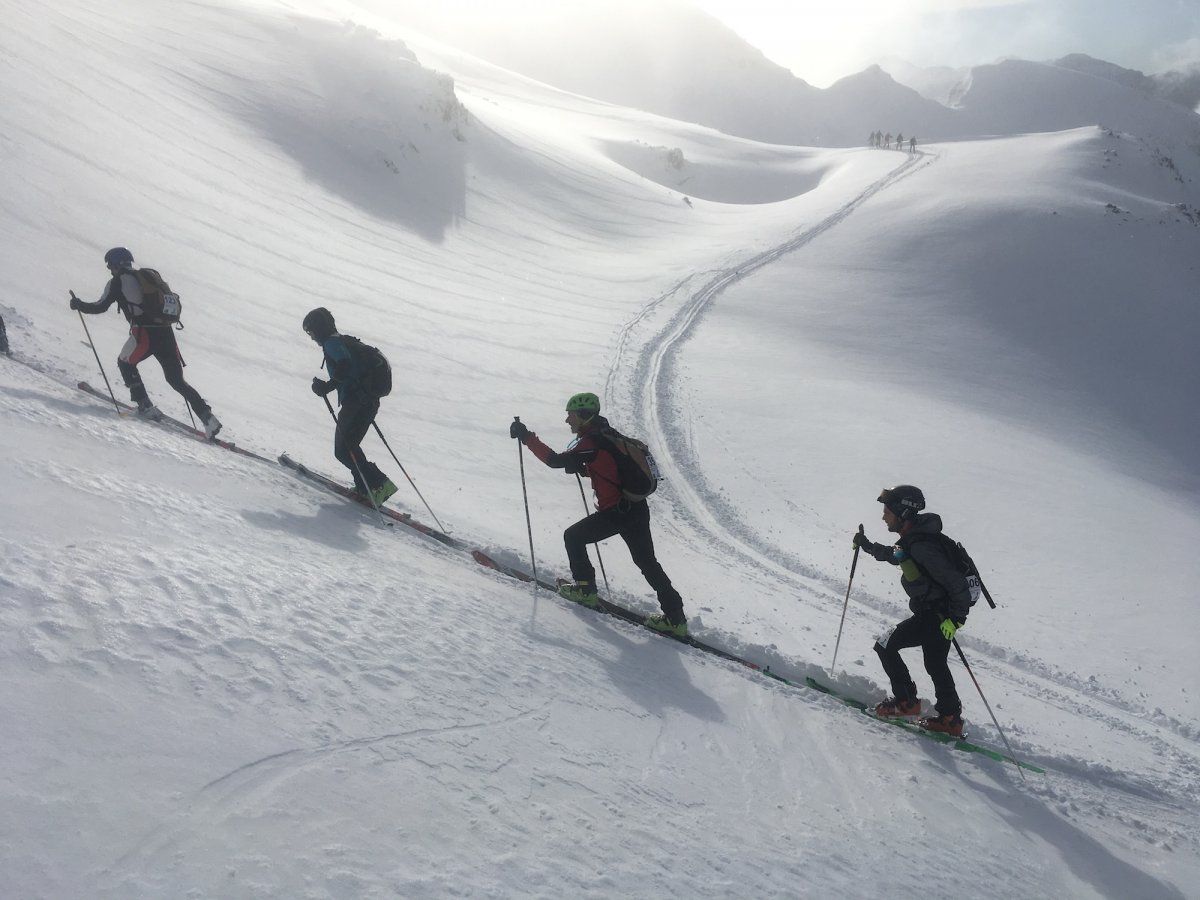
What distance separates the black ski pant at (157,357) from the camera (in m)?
7.09

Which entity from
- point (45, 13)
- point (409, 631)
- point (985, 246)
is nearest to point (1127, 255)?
point (985, 246)

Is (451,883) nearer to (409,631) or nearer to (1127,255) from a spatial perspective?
(409,631)

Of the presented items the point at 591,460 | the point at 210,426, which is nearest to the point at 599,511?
the point at 591,460

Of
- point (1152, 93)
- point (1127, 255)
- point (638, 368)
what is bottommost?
point (638, 368)

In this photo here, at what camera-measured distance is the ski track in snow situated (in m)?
5.52

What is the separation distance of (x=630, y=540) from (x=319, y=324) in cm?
319

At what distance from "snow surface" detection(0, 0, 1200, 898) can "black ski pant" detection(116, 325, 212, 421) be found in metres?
0.63

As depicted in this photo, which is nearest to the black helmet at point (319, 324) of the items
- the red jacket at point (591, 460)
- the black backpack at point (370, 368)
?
the black backpack at point (370, 368)

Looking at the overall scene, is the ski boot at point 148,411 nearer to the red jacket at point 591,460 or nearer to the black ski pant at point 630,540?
the red jacket at point 591,460

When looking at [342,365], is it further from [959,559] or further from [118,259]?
[959,559]

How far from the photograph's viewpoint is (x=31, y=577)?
3.35m

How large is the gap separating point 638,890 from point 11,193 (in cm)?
1259

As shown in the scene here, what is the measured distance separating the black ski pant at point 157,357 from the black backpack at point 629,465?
4.10m

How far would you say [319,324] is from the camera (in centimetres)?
639
